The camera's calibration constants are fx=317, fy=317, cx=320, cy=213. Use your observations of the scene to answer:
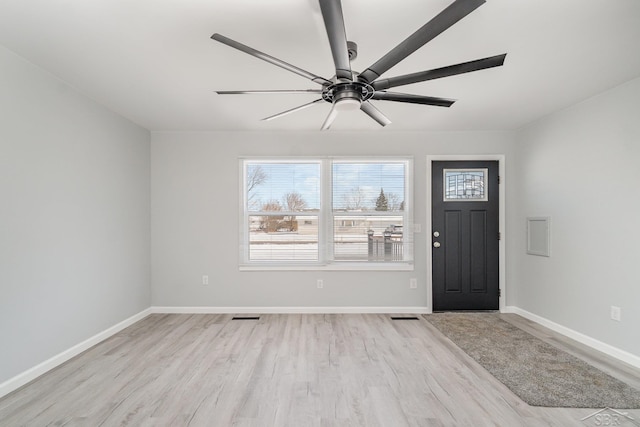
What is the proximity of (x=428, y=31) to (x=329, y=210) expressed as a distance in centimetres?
311

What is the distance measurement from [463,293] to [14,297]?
474 centimetres

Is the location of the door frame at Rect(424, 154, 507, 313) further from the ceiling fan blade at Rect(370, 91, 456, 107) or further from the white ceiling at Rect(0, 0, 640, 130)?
the ceiling fan blade at Rect(370, 91, 456, 107)

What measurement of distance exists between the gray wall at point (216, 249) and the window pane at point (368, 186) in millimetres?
473

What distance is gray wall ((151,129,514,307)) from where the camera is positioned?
4336 mm

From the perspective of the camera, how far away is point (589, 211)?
323 cm

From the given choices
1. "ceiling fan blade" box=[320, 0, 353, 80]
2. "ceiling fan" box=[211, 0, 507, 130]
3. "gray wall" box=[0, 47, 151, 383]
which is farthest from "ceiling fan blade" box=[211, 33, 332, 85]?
"gray wall" box=[0, 47, 151, 383]

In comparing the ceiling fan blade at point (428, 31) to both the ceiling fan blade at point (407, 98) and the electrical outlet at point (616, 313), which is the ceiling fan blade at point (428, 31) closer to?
the ceiling fan blade at point (407, 98)

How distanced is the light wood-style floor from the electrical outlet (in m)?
Answer: 0.39

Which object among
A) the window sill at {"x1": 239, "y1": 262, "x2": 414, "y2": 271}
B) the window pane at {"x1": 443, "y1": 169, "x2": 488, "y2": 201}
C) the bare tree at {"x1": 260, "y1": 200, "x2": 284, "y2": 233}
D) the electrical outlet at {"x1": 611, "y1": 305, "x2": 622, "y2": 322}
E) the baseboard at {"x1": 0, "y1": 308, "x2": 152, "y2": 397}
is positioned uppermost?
the window pane at {"x1": 443, "y1": 169, "x2": 488, "y2": 201}

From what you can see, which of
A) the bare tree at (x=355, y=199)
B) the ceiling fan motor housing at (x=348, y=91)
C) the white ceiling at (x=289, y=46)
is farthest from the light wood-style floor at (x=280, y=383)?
the white ceiling at (x=289, y=46)

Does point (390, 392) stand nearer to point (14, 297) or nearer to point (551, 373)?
point (551, 373)

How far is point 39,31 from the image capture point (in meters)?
2.08

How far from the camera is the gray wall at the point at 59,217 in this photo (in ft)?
7.82

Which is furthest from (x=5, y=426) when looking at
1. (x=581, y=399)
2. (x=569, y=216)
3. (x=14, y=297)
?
(x=569, y=216)
